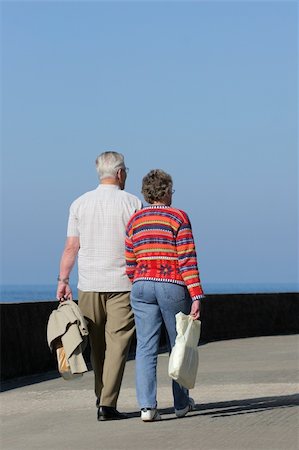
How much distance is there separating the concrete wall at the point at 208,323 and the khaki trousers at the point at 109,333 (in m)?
3.66

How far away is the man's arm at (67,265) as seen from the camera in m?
9.45

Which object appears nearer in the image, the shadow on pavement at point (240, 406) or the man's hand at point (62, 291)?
the man's hand at point (62, 291)

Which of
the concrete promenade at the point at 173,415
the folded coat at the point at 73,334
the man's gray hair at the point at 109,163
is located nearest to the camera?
the concrete promenade at the point at 173,415

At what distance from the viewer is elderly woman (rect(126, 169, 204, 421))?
9156 mm

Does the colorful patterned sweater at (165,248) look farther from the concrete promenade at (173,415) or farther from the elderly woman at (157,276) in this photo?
the concrete promenade at (173,415)

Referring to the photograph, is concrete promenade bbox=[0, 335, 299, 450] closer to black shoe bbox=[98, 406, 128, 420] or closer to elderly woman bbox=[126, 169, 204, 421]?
black shoe bbox=[98, 406, 128, 420]

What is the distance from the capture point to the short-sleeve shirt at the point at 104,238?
9.44 metres

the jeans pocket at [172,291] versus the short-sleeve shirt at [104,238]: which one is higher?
the short-sleeve shirt at [104,238]

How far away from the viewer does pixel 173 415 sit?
9570 millimetres

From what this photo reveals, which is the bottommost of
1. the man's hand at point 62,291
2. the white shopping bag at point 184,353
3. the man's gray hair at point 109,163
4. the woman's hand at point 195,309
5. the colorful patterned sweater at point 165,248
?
the white shopping bag at point 184,353

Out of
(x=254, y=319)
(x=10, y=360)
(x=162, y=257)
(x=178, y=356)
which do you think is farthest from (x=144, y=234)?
(x=254, y=319)

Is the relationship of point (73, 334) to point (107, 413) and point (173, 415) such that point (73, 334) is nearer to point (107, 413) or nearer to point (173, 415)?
point (107, 413)

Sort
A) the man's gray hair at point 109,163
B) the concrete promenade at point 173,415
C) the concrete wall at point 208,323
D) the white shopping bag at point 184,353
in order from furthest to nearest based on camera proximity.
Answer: the concrete wall at point 208,323, the man's gray hair at point 109,163, the white shopping bag at point 184,353, the concrete promenade at point 173,415

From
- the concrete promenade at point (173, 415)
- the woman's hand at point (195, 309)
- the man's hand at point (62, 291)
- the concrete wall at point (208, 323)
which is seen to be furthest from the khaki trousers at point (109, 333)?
the concrete wall at point (208, 323)
